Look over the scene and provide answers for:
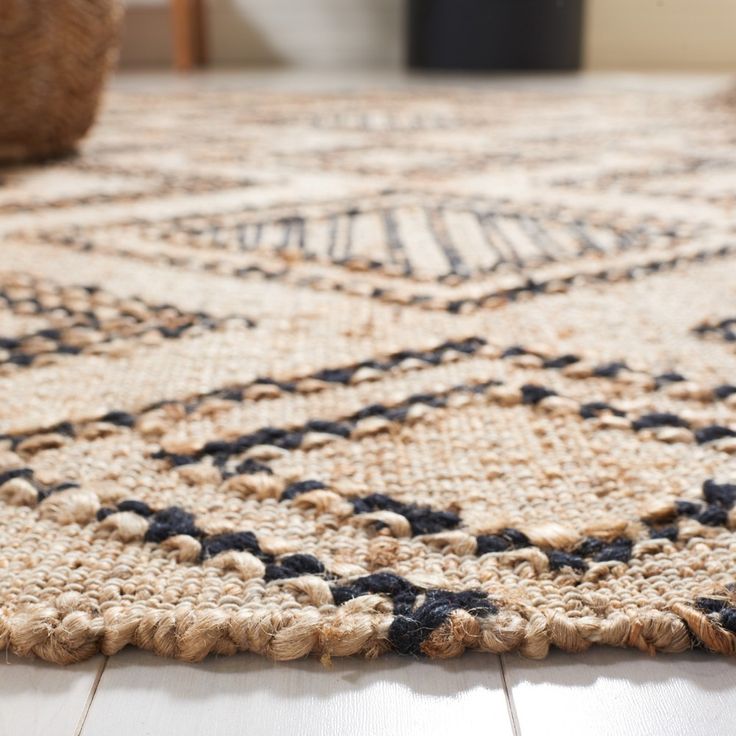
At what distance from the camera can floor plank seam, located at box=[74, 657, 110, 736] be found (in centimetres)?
27

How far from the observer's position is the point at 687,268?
70 cm

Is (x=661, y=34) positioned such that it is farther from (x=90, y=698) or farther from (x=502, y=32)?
(x=90, y=698)

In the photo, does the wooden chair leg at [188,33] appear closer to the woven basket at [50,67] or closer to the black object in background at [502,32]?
the black object in background at [502,32]

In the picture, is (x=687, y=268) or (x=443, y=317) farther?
(x=687, y=268)

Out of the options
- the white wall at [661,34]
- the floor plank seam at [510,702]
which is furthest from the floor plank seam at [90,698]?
the white wall at [661,34]

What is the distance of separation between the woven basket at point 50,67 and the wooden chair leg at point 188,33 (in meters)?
1.93

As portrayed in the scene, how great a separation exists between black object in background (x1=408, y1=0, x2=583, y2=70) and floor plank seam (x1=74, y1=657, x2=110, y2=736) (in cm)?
269

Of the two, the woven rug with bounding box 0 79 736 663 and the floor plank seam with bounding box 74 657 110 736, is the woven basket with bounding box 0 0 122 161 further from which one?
Answer: the floor plank seam with bounding box 74 657 110 736

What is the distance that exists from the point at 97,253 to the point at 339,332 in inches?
11.2

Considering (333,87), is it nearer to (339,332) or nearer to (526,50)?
(526,50)

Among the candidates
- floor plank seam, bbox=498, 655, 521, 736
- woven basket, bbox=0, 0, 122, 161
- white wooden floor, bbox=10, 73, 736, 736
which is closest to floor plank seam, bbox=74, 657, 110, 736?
white wooden floor, bbox=10, 73, 736, 736

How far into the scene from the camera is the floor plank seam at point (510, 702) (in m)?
0.27

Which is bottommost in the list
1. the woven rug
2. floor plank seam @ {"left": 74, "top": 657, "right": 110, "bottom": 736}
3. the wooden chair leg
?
floor plank seam @ {"left": 74, "top": 657, "right": 110, "bottom": 736}

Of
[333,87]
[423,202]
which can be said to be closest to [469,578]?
[423,202]
